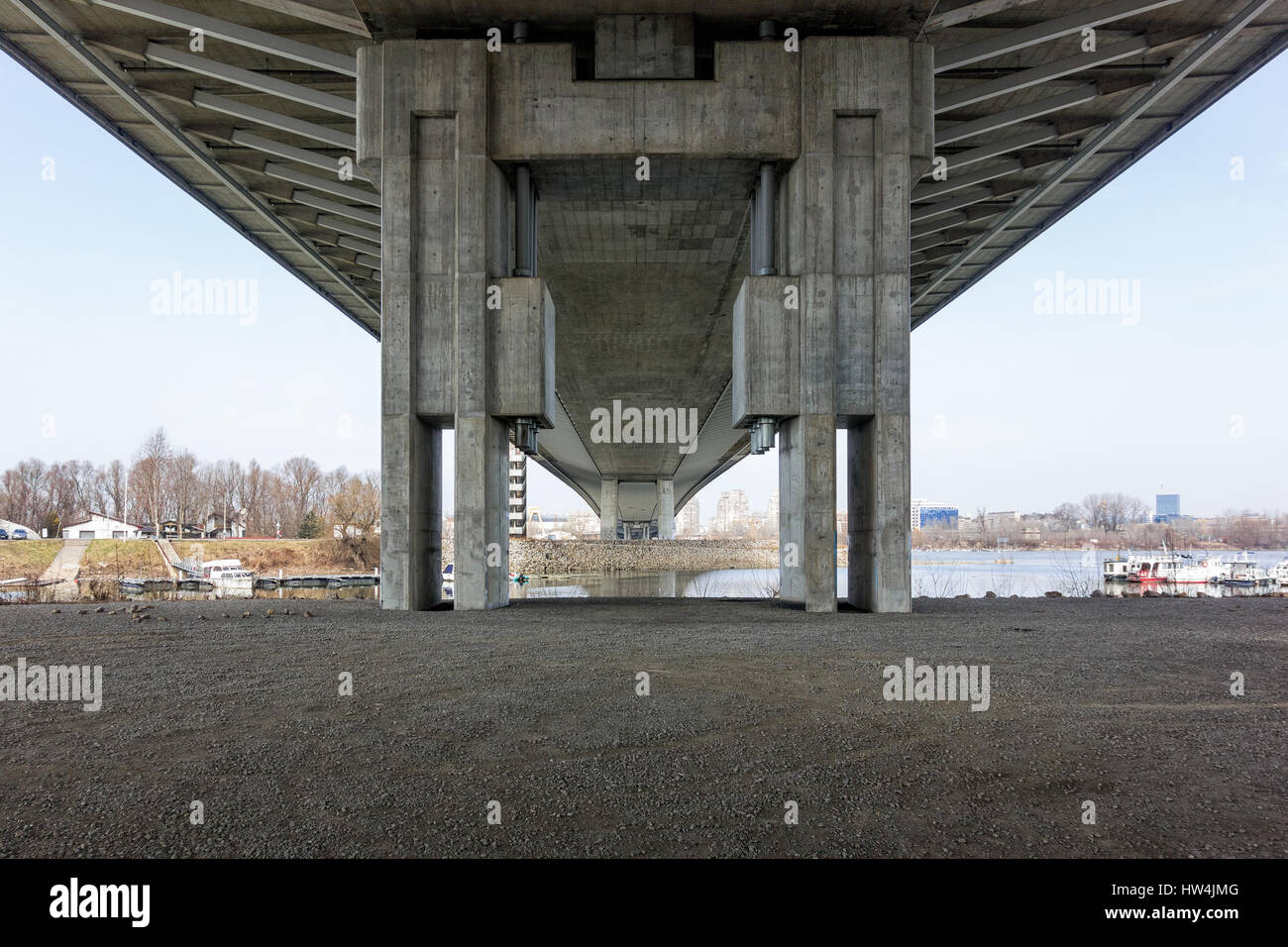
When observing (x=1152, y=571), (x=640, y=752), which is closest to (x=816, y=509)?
(x=640, y=752)

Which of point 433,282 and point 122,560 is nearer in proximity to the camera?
point 433,282

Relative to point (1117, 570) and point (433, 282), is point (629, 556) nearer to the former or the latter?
point (1117, 570)

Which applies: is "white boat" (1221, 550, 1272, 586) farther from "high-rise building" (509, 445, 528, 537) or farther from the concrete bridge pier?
"high-rise building" (509, 445, 528, 537)

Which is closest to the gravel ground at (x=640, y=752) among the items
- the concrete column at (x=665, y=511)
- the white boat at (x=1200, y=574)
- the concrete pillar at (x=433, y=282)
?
the concrete pillar at (x=433, y=282)

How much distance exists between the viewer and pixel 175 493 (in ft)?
225

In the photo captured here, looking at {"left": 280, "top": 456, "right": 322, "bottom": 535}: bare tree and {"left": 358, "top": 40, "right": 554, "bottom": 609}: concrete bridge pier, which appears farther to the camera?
{"left": 280, "top": 456, "right": 322, "bottom": 535}: bare tree

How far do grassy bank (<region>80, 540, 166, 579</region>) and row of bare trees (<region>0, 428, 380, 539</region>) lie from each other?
42.0 ft

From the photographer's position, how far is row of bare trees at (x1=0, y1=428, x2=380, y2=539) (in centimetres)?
6781

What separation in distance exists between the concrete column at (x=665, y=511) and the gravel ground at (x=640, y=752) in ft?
209

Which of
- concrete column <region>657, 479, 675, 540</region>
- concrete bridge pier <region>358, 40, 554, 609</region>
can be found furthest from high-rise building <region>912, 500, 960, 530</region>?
concrete bridge pier <region>358, 40, 554, 609</region>

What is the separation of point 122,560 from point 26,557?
521cm

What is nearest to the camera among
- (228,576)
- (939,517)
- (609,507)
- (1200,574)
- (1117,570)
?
(1200,574)
